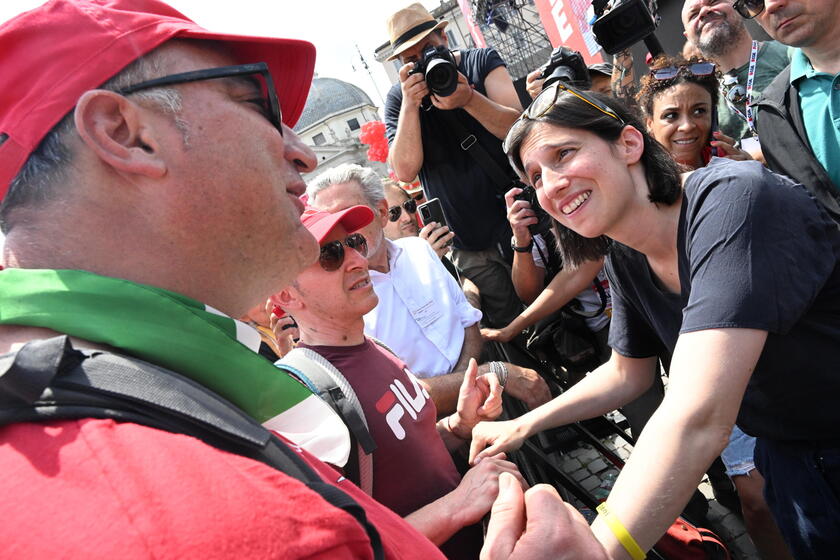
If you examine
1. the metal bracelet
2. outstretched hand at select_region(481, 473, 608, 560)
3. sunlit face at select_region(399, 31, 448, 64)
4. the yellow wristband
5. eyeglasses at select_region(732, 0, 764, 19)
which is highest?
sunlit face at select_region(399, 31, 448, 64)

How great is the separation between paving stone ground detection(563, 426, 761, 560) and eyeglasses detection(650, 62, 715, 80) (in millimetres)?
2455

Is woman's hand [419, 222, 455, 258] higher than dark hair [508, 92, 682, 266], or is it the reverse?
dark hair [508, 92, 682, 266]

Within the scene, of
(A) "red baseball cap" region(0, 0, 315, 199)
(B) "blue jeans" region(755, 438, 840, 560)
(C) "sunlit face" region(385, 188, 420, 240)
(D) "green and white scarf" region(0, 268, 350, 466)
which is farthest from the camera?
(C) "sunlit face" region(385, 188, 420, 240)

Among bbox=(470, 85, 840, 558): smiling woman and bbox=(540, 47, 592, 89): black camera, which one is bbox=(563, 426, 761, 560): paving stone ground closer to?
bbox=(470, 85, 840, 558): smiling woman

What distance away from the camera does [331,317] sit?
7.10ft

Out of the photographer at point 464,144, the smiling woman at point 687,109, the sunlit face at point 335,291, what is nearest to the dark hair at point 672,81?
the smiling woman at point 687,109

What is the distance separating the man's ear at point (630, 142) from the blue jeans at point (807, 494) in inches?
42.6

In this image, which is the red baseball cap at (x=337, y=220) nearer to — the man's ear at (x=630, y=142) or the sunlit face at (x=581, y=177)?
the sunlit face at (x=581, y=177)

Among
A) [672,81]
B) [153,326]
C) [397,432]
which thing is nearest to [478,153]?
[672,81]

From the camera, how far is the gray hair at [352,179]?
3.12 m

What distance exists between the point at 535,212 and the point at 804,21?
1561 millimetres

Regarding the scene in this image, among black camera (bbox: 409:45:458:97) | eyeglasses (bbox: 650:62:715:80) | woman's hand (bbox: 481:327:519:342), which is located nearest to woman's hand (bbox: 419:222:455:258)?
woman's hand (bbox: 481:327:519:342)

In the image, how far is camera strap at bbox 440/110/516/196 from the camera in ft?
11.6

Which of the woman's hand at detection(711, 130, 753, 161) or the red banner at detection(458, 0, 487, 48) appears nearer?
the woman's hand at detection(711, 130, 753, 161)
